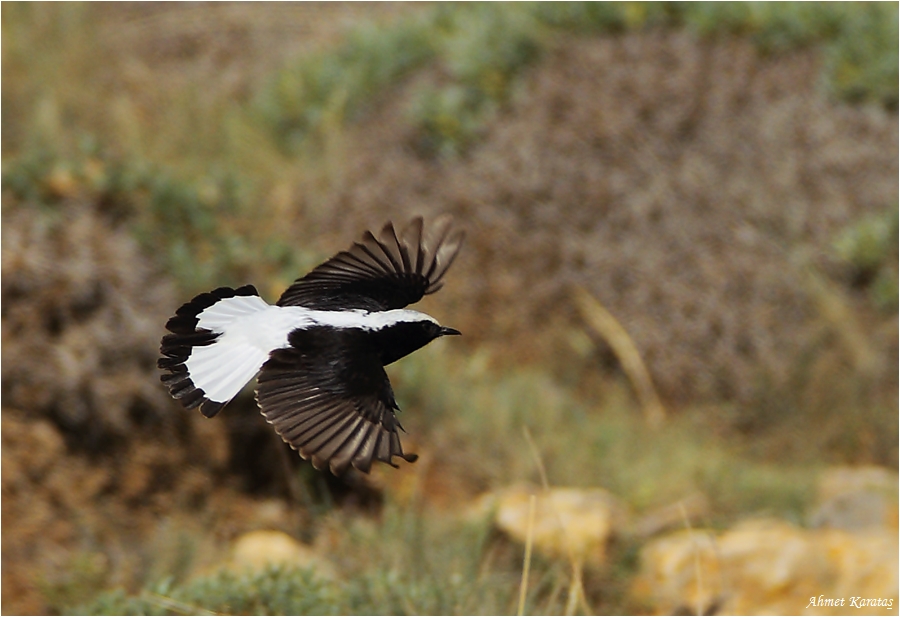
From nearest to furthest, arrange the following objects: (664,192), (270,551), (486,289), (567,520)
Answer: (270,551), (567,520), (486,289), (664,192)

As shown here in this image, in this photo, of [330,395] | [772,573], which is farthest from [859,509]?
[330,395]

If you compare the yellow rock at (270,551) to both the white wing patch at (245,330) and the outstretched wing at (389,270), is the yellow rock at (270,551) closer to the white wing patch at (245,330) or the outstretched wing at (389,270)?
the outstretched wing at (389,270)

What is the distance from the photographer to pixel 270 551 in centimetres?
472

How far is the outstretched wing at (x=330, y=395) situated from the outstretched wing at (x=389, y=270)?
0.34m

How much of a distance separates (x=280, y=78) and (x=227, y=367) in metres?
6.32

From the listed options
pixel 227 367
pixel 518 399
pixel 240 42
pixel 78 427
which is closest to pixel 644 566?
pixel 518 399

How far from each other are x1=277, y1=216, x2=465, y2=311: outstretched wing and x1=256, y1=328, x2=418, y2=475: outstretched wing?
337mm

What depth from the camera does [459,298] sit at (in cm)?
750

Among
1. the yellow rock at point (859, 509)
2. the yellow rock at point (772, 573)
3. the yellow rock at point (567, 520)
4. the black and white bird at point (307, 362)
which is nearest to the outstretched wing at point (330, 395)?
the black and white bird at point (307, 362)

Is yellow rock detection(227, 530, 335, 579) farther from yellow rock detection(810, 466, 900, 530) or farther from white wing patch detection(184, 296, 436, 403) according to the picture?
yellow rock detection(810, 466, 900, 530)

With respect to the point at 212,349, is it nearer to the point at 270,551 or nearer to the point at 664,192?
the point at 270,551

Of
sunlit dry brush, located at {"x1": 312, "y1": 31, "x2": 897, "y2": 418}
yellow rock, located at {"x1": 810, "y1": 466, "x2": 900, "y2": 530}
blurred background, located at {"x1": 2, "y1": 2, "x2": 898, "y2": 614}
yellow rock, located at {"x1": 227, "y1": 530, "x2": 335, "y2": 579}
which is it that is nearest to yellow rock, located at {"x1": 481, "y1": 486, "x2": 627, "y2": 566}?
blurred background, located at {"x1": 2, "y1": 2, "x2": 898, "y2": 614}

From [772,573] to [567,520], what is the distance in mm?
838

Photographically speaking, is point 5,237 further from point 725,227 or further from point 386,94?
point 725,227
